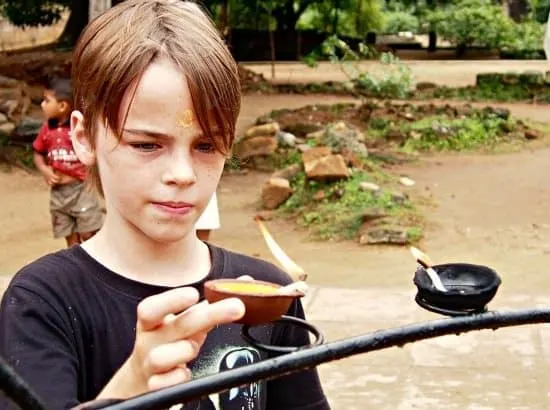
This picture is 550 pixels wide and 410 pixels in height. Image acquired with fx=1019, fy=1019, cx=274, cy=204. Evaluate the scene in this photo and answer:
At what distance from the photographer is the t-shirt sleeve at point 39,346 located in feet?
3.24

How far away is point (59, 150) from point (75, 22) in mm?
16840

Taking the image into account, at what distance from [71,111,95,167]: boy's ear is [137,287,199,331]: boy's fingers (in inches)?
18.6

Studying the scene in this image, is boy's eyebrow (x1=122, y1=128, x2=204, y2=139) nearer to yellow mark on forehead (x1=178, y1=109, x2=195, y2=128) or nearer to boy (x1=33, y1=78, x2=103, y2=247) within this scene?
yellow mark on forehead (x1=178, y1=109, x2=195, y2=128)

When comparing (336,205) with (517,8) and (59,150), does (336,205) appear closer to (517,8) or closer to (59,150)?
(59,150)

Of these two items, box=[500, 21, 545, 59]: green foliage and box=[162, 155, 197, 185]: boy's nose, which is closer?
box=[162, 155, 197, 185]: boy's nose

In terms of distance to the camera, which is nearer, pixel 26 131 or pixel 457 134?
pixel 26 131

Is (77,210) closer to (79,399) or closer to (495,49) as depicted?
(79,399)

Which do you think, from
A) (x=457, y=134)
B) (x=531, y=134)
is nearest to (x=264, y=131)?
(x=457, y=134)

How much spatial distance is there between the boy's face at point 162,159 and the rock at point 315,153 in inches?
288

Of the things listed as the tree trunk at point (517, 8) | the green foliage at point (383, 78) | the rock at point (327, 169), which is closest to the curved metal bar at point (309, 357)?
the rock at point (327, 169)

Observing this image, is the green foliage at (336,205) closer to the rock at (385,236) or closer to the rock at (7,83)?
the rock at (385,236)

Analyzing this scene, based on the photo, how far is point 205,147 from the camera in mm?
1075

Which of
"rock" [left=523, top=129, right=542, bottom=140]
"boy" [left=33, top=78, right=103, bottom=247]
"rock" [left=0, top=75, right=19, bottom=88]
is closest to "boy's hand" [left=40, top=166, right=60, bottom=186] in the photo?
"boy" [left=33, top=78, right=103, bottom=247]

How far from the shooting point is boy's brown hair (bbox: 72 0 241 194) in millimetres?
1062
